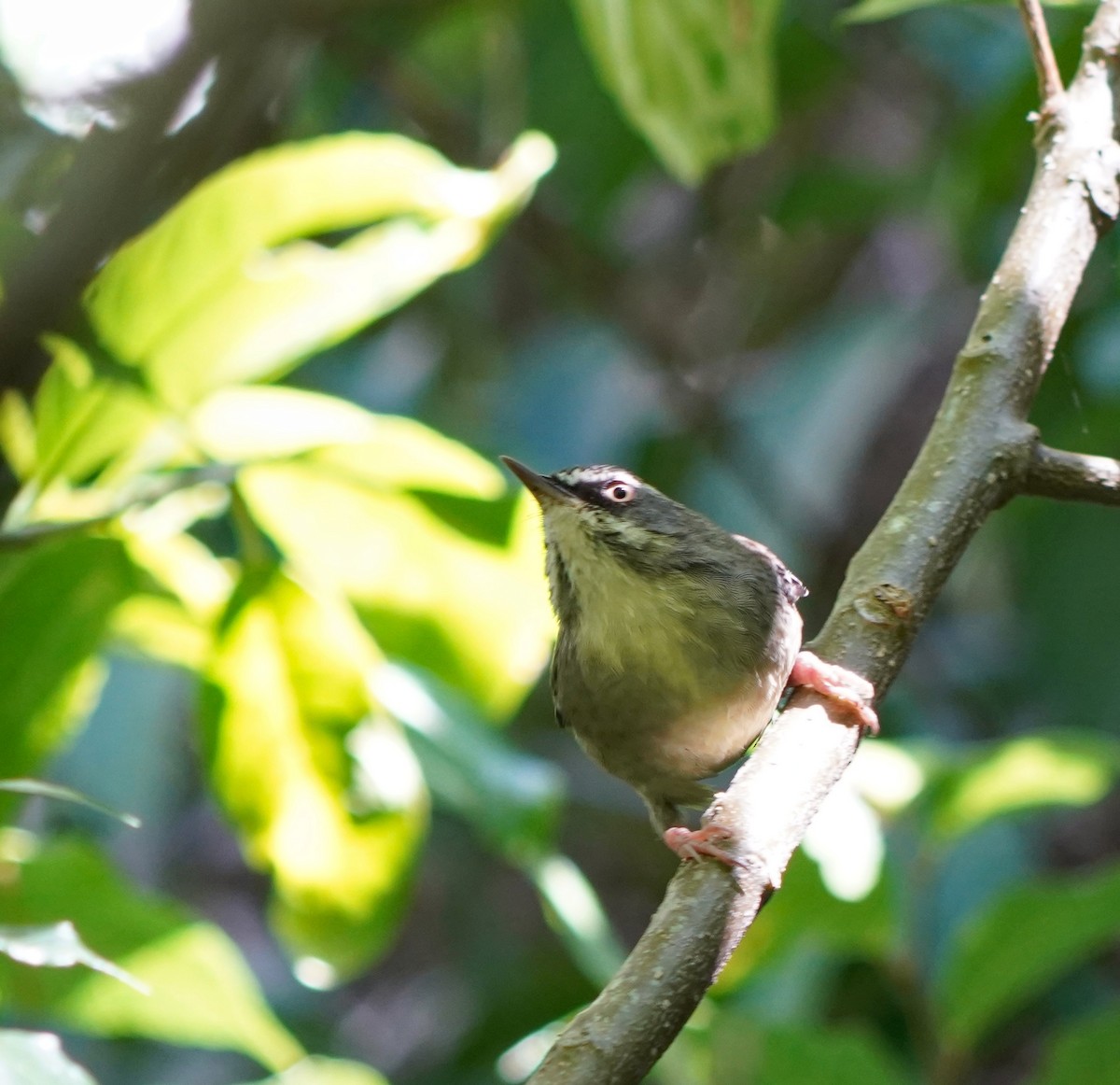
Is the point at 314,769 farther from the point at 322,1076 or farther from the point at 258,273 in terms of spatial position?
the point at 258,273

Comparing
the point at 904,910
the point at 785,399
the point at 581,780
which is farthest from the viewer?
the point at 581,780

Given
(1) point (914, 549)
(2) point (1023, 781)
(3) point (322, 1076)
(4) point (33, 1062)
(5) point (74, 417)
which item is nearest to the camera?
(4) point (33, 1062)

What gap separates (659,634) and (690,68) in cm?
128

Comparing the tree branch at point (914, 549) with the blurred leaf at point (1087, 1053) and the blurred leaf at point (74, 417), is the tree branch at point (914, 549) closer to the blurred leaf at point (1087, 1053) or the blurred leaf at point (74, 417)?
the blurred leaf at point (74, 417)

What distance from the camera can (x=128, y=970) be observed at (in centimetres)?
298

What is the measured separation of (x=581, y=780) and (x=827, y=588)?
1587 mm

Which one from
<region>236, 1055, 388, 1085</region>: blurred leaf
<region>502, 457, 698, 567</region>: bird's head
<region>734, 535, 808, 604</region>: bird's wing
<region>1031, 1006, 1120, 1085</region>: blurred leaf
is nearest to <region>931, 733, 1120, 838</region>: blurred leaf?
<region>1031, 1006, 1120, 1085</region>: blurred leaf

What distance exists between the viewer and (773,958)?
3.60 metres

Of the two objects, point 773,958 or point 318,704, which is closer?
point 318,704

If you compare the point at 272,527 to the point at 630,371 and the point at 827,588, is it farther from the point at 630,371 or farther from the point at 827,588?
the point at 827,588

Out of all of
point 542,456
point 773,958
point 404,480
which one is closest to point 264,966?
point 542,456

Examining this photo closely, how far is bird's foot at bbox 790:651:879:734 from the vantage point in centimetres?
236

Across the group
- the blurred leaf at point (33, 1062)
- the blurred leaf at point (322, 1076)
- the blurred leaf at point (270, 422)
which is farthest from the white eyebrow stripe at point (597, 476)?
the blurred leaf at point (33, 1062)

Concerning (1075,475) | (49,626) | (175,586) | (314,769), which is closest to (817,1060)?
(314,769)
